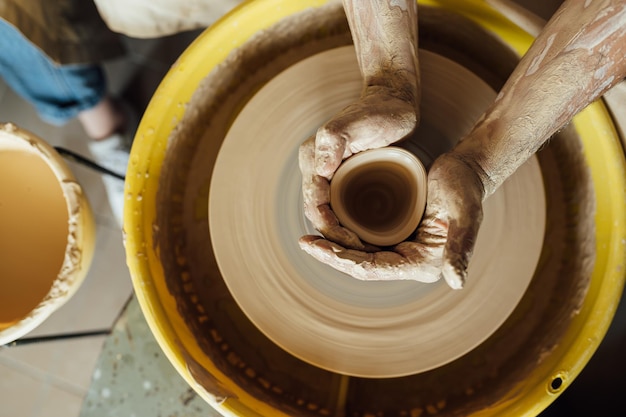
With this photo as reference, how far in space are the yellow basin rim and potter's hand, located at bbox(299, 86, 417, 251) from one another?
450 millimetres

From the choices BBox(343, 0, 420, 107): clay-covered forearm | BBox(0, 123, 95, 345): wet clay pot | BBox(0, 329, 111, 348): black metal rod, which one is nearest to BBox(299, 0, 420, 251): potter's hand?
BBox(343, 0, 420, 107): clay-covered forearm

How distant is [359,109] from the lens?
1160 millimetres

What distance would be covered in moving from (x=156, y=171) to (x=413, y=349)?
862 mm

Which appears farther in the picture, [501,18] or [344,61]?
[344,61]

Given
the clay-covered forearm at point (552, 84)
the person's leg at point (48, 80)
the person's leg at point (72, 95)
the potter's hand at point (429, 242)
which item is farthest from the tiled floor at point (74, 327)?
the clay-covered forearm at point (552, 84)

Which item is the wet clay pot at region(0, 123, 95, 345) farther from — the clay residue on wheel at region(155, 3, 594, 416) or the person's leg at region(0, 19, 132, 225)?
the person's leg at region(0, 19, 132, 225)

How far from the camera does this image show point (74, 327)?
2.09 m

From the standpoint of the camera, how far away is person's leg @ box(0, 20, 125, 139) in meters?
1.60

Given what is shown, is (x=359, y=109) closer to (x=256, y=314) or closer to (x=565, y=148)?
(x=256, y=314)

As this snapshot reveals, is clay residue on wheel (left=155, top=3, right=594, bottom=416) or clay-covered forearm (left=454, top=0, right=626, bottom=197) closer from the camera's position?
clay-covered forearm (left=454, top=0, right=626, bottom=197)

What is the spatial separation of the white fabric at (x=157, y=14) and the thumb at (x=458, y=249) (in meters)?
1.14

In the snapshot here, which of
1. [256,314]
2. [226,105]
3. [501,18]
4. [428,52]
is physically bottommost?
[256,314]

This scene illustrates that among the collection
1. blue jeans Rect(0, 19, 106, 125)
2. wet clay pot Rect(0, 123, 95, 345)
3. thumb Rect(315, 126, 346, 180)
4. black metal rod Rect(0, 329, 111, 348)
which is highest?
thumb Rect(315, 126, 346, 180)

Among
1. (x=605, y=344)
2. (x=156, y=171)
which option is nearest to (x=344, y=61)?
(x=156, y=171)
